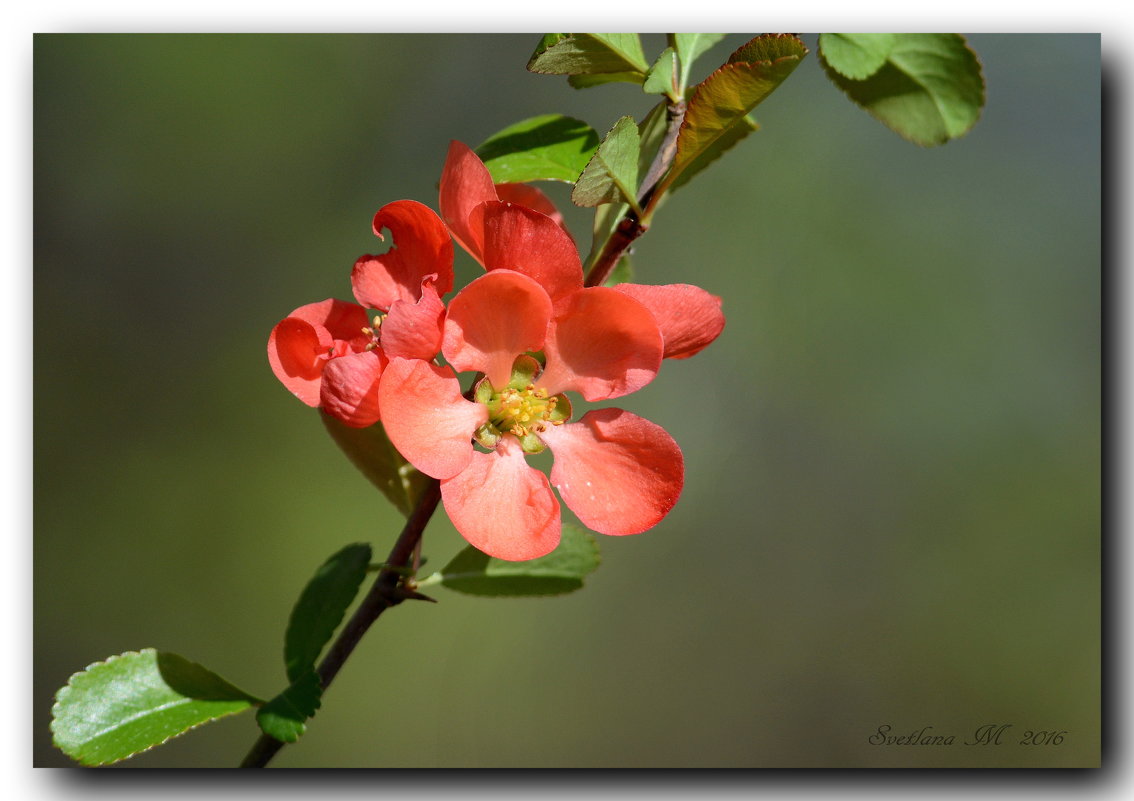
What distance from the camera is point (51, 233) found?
233 centimetres

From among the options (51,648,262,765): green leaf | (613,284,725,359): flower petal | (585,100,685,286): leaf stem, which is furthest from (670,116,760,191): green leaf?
(51,648,262,765): green leaf

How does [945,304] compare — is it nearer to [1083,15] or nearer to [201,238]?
[1083,15]

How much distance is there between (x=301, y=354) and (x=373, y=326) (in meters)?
0.06

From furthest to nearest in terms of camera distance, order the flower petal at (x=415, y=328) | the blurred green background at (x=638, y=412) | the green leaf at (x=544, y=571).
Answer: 1. the blurred green background at (x=638, y=412)
2. the green leaf at (x=544, y=571)
3. the flower petal at (x=415, y=328)

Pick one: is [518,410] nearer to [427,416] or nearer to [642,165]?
[427,416]

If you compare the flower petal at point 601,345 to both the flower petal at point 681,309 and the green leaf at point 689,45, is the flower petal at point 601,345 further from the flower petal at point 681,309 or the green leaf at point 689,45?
the green leaf at point 689,45

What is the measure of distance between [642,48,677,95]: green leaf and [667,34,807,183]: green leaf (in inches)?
1.4

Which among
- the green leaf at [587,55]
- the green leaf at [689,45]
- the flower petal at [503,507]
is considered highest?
the green leaf at [689,45]

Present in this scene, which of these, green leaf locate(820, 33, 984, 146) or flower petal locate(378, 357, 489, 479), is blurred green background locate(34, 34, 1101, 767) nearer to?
green leaf locate(820, 33, 984, 146)

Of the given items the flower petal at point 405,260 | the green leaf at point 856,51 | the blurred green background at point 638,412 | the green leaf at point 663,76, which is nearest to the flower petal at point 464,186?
the flower petal at point 405,260

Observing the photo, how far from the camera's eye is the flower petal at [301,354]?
577 mm

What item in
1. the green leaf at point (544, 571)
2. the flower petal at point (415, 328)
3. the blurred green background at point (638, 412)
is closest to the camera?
the flower petal at point (415, 328)

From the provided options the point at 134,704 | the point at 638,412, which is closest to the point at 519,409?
the point at 134,704

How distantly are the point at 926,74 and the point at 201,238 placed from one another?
2.22 meters
